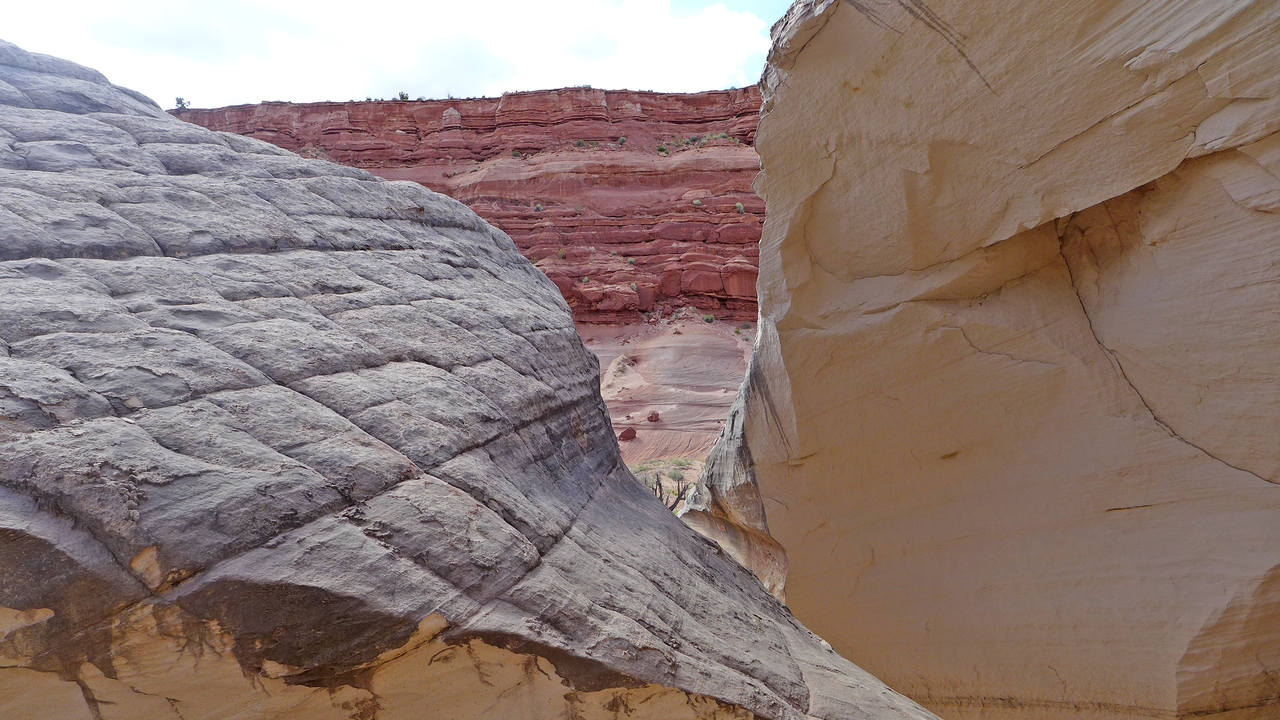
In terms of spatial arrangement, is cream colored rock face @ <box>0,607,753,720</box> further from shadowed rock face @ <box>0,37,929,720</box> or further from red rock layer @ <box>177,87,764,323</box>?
red rock layer @ <box>177,87,764,323</box>

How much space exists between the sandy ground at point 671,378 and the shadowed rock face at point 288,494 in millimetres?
8856

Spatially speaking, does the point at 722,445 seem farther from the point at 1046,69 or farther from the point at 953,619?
the point at 1046,69

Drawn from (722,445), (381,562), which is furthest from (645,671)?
(722,445)

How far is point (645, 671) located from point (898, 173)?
325 centimetres

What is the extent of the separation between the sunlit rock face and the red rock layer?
1621cm

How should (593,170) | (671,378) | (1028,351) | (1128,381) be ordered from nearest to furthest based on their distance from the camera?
1. (1128,381)
2. (1028,351)
3. (671,378)
4. (593,170)

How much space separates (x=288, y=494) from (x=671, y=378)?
1538cm

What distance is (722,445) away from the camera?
18.8ft

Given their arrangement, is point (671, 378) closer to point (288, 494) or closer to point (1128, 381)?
point (1128, 381)

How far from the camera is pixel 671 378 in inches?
676

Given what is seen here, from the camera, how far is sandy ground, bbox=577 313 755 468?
45.9 feet

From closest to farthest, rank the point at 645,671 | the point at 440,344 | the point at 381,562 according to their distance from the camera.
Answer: the point at 381,562 < the point at 645,671 < the point at 440,344

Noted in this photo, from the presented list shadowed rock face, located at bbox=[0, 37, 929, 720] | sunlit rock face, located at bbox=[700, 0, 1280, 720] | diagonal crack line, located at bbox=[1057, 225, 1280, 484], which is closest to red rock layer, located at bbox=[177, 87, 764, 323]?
sunlit rock face, located at bbox=[700, 0, 1280, 720]

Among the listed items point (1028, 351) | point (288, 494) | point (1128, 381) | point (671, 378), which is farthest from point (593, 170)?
point (288, 494)
